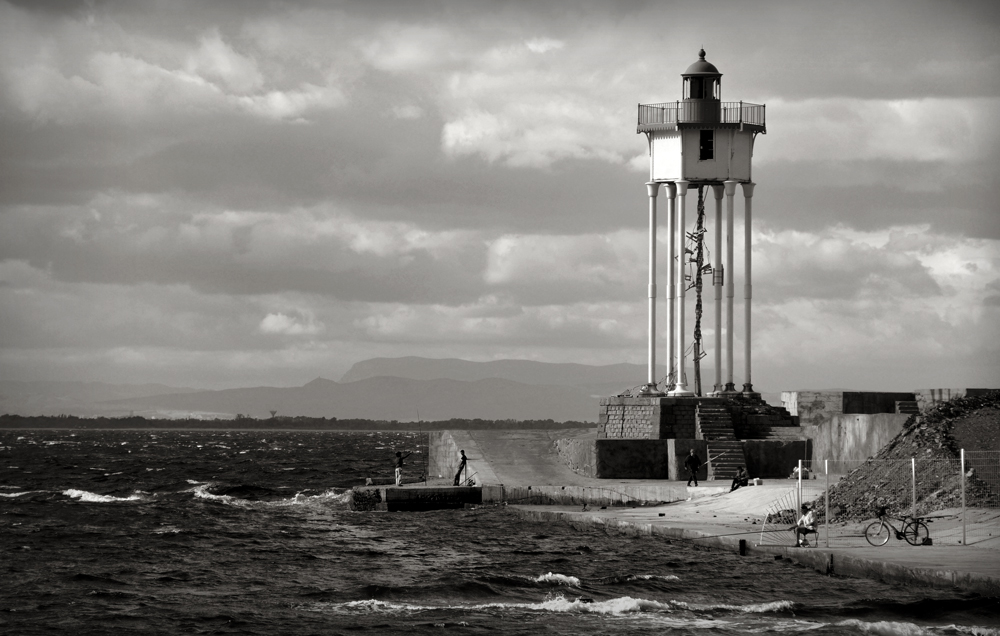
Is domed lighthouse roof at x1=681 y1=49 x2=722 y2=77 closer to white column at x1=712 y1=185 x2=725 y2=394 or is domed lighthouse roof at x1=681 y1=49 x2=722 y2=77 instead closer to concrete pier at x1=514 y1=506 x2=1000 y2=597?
white column at x1=712 y1=185 x2=725 y2=394

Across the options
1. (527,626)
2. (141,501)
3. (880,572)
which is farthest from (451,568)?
(141,501)

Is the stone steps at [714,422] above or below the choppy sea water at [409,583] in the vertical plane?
above

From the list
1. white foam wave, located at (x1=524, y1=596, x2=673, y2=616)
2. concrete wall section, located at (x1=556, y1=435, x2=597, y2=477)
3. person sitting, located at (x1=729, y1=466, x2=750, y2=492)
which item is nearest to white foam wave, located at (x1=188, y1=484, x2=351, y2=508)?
concrete wall section, located at (x1=556, y1=435, x2=597, y2=477)

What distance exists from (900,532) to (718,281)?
20.4 metres

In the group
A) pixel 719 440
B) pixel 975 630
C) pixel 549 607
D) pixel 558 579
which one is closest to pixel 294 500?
pixel 719 440

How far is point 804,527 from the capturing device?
27.1 metres

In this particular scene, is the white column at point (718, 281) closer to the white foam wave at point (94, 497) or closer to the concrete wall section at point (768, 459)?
the concrete wall section at point (768, 459)

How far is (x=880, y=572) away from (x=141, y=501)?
33.9m

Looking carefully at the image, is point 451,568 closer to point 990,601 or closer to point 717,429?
point 990,601

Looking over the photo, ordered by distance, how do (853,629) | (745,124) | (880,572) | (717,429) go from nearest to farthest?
(853,629) → (880,572) → (717,429) → (745,124)

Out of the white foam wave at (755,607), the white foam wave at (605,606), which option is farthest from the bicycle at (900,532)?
the white foam wave at (605,606)

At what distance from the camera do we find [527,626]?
22.3 meters

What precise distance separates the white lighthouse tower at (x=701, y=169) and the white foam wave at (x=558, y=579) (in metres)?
18.4

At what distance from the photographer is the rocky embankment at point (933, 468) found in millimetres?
29453
